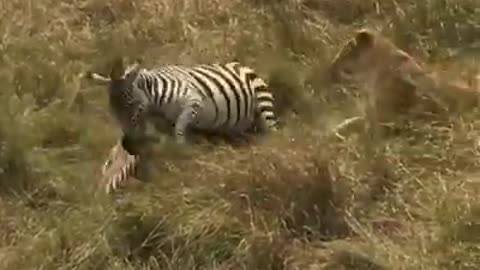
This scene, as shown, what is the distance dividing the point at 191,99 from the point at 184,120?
13 centimetres

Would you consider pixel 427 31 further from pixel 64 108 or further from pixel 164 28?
pixel 64 108

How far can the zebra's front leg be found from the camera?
4.62 meters

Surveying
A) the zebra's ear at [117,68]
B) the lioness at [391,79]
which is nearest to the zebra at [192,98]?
→ the zebra's ear at [117,68]

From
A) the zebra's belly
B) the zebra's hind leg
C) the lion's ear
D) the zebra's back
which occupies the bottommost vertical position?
the zebra's hind leg

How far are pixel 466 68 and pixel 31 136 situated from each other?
182cm

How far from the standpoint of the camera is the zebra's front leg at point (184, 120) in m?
4.62

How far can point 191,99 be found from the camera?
4.79m

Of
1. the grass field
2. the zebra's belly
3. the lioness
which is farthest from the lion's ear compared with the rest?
the zebra's belly

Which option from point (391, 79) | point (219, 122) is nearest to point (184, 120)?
point (219, 122)

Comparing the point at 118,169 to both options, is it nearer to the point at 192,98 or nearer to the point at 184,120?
the point at 184,120

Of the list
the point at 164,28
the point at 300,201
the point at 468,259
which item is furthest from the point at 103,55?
the point at 468,259

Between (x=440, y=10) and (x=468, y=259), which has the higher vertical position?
(x=440, y=10)

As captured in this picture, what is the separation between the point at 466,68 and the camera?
516 cm

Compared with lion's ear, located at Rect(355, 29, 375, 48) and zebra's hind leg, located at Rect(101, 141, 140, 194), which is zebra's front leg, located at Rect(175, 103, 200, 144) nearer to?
zebra's hind leg, located at Rect(101, 141, 140, 194)
